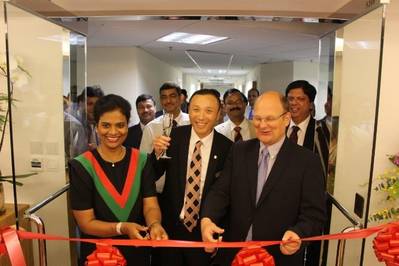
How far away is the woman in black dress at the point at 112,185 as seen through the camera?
1.59m

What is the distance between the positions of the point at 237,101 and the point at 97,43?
366cm

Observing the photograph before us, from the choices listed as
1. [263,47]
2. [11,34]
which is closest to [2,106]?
[11,34]

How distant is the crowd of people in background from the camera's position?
1.53 meters

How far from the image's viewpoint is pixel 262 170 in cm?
161

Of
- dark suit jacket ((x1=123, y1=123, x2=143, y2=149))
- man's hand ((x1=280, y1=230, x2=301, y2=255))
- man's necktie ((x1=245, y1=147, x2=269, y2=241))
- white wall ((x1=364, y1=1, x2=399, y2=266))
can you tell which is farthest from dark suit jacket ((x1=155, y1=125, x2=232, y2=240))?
dark suit jacket ((x1=123, y1=123, x2=143, y2=149))

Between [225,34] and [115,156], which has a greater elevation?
[225,34]

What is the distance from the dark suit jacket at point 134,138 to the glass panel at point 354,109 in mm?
1803

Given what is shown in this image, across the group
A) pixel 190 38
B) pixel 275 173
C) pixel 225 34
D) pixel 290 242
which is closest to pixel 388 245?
pixel 290 242

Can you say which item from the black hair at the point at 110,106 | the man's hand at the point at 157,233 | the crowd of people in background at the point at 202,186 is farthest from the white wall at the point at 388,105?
the black hair at the point at 110,106

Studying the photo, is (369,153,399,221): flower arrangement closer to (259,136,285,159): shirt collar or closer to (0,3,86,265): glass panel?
(259,136,285,159): shirt collar

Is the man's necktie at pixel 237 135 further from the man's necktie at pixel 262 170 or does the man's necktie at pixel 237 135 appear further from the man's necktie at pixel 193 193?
the man's necktie at pixel 262 170

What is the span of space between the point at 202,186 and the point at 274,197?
46 centimetres

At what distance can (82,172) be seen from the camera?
1603 mm

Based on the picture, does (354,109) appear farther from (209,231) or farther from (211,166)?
(209,231)
